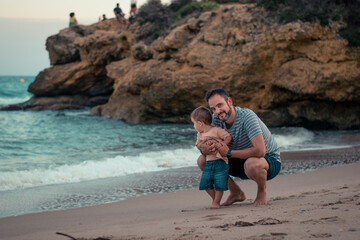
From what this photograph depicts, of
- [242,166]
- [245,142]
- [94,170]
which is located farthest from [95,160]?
[245,142]

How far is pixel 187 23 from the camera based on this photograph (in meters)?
17.7

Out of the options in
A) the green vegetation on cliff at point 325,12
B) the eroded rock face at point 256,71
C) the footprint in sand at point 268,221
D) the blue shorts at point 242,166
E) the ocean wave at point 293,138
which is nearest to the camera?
the footprint in sand at point 268,221

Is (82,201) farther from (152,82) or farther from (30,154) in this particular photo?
(152,82)

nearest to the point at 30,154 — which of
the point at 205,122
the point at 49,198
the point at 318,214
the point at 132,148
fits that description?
the point at 132,148

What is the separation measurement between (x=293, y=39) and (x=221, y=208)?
1130 cm

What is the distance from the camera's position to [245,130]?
439cm

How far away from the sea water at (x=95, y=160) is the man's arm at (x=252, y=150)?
7.05 ft

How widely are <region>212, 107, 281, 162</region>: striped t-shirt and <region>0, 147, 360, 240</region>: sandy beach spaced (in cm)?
66

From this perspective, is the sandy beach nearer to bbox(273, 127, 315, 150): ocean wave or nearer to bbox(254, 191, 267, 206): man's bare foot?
bbox(254, 191, 267, 206): man's bare foot

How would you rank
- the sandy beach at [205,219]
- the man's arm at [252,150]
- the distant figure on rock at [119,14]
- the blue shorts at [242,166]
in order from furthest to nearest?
1. the distant figure on rock at [119,14]
2. the blue shorts at [242,166]
3. the man's arm at [252,150]
4. the sandy beach at [205,219]

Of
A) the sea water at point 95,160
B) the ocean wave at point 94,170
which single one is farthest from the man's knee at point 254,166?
the ocean wave at point 94,170

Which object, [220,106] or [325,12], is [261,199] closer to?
[220,106]

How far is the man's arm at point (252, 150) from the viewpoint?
14.0 feet

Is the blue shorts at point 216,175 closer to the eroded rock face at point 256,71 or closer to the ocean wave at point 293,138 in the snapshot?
the ocean wave at point 293,138
